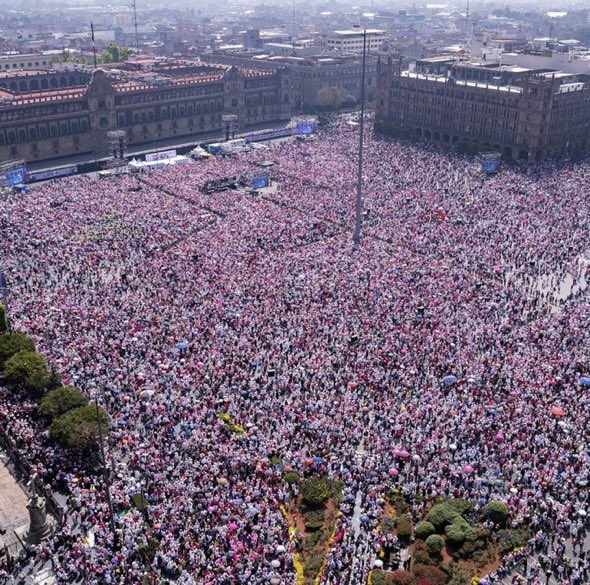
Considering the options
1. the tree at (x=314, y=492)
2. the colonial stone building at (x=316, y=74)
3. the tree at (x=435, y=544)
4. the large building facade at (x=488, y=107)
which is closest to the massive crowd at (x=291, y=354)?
the tree at (x=314, y=492)

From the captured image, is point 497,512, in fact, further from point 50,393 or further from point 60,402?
point 50,393

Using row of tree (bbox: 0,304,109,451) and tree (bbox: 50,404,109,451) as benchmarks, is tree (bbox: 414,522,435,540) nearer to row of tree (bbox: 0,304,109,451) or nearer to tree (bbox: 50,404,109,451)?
row of tree (bbox: 0,304,109,451)

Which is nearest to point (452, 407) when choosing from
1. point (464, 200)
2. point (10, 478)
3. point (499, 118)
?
point (10, 478)

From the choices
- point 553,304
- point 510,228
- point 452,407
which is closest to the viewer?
point 452,407

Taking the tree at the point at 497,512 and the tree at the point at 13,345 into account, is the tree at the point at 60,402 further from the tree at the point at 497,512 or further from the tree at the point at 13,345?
the tree at the point at 497,512

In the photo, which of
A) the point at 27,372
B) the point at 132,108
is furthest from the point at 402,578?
the point at 132,108

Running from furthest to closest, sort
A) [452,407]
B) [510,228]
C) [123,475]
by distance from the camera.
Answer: [510,228], [452,407], [123,475]

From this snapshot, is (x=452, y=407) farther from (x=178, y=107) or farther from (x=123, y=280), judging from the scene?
(x=178, y=107)

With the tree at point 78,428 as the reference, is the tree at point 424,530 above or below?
below
